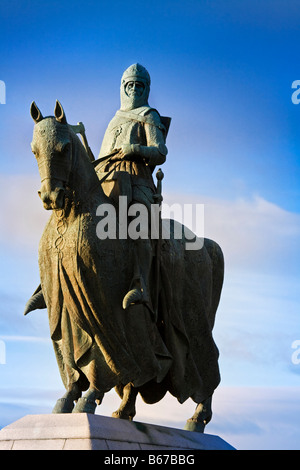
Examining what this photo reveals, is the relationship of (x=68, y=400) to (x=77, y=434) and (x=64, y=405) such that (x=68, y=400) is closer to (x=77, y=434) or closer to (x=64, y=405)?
(x=64, y=405)

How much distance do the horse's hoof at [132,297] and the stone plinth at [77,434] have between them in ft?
4.57

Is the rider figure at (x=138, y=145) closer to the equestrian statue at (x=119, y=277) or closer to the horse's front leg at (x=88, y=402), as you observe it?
the equestrian statue at (x=119, y=277)

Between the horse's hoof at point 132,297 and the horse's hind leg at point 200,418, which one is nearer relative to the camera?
the horse's hoof at point 132,297

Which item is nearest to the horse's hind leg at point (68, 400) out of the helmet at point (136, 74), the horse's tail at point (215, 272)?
the horse's tail at point (215, 272)

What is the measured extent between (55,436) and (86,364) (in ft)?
4.25

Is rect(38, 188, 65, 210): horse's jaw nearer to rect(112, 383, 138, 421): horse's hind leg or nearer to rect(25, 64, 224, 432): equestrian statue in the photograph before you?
rect(25, 64, 224, 432): equestrian statue

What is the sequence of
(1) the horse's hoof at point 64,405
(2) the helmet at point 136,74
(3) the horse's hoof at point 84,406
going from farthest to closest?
(2) the helmet at point 136,74 < (1) the horse's hoof at point 64,405 < (3) the horse's hoof at point 84,406

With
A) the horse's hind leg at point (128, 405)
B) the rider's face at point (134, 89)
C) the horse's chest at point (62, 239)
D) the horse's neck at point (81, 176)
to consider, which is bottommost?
the horse's hind leg at point (128, 405)

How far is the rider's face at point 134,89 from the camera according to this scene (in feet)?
42.9

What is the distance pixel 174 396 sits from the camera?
13.0 m

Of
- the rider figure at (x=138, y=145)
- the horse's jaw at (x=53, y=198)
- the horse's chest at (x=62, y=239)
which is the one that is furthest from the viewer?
the rider figure at (x=138, y=145)
